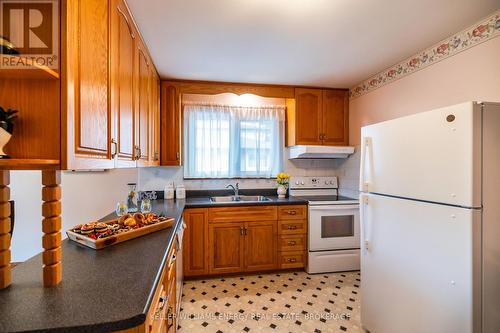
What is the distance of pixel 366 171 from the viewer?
5.97 feet

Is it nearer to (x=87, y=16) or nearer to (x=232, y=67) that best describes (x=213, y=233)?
(x=232, y=67)

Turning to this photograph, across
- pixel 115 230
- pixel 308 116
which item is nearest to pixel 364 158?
pixel 308 116

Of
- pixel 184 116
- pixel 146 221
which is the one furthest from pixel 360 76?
pixel 146 221

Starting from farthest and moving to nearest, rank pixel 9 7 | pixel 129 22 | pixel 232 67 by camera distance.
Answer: pixel 232 67 < pixel 129 22 < pixel 9 7

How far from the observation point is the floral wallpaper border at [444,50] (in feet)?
5.50

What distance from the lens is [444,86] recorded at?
79.0 inches

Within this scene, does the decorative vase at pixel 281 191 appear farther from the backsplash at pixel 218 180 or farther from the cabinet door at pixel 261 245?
the cabinet door at pixel 261 245

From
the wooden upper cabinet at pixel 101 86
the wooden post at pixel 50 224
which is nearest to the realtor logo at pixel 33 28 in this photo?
the wooden upper cabinet at pixel 101 86

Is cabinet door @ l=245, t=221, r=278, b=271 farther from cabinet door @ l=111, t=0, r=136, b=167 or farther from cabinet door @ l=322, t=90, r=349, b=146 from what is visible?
cabinet door @ l=111, t=0, r=136, b=167

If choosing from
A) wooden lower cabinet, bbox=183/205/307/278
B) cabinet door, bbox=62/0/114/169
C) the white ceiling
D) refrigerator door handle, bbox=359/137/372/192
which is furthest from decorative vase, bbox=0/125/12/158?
wooden lower cabinet, bbox=183/205/307/278

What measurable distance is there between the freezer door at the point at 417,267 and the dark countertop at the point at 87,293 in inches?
55.1

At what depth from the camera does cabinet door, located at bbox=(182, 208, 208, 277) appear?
2672 mm

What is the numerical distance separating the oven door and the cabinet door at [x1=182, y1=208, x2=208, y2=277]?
121 centimetres

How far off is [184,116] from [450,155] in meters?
2.68
